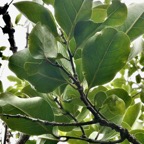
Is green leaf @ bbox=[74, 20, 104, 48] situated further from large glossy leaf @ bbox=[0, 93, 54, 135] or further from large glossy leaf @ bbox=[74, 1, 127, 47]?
large glossy leaf @ bbox=[0, 93, 54, 135]

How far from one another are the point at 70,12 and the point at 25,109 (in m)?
0.25

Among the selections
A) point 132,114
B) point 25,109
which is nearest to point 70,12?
point 25,109

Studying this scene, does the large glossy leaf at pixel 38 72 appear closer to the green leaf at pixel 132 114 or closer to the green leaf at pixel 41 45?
the green leaf at pixel 41 45

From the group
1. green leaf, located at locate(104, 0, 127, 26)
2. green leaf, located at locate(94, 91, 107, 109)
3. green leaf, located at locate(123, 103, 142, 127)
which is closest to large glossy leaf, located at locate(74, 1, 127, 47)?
green leaf, located at locate(104, 0, 127, 26)

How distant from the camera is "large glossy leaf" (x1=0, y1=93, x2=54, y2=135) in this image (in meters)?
0.80

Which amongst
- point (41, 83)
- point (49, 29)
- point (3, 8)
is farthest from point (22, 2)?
point (3, 8)

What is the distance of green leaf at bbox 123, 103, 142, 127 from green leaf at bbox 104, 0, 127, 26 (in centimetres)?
33

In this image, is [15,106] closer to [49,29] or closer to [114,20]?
[49,29]

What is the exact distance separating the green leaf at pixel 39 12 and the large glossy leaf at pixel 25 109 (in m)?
0.18

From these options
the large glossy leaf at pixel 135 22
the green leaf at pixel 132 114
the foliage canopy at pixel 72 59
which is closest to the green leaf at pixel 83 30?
the foliage canopy at pixel 72 59

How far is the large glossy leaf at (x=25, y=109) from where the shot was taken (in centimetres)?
80

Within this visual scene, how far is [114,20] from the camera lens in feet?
2.59

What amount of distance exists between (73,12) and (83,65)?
119 mm

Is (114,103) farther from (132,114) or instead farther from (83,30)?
(132,114)
